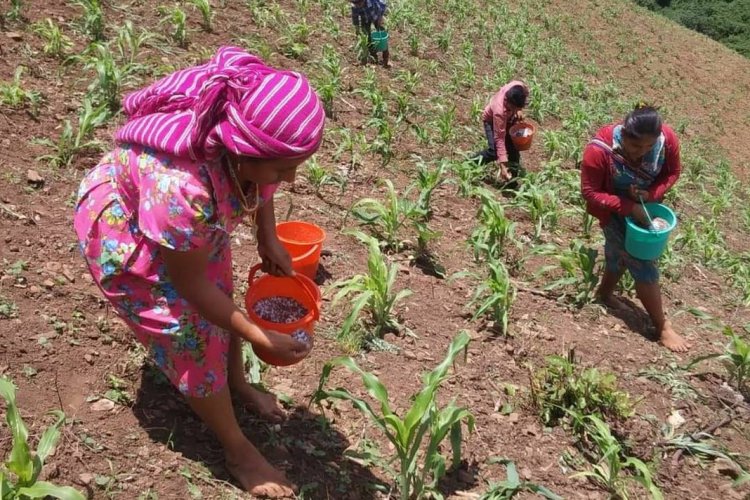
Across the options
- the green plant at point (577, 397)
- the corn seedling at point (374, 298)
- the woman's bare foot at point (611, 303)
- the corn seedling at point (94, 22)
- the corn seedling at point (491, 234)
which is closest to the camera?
the green plant at point (577, 397)

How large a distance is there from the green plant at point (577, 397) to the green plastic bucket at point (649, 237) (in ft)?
2.80

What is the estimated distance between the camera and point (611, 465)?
2.53 m

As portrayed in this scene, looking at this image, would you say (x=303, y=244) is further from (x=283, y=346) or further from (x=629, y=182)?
(x=629, y=182)

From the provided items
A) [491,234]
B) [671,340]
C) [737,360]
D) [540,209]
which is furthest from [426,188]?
[737,360]

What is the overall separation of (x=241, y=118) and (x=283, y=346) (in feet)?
2.17

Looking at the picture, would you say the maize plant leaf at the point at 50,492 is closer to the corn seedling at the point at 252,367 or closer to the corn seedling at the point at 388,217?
the corn seedling at the point at 252,367

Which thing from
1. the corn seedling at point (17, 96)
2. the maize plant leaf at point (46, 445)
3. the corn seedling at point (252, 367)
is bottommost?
the corn seedling at point (252, 367)

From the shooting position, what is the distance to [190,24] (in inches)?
239

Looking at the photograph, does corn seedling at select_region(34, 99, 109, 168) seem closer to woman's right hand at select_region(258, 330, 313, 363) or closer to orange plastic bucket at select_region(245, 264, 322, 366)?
orange plastic bucket at select_region(245, 264, 322, 366)

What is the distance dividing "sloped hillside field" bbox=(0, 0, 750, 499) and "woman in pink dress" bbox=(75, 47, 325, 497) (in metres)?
0.38

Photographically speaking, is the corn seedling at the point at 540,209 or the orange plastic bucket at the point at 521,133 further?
the orange plastic bucket at the point at 521,133

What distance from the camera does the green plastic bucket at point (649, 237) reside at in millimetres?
3402

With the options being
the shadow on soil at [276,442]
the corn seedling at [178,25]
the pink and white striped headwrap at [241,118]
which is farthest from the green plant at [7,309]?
the corn seedling at [178,25]

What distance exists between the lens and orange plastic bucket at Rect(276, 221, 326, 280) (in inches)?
124
